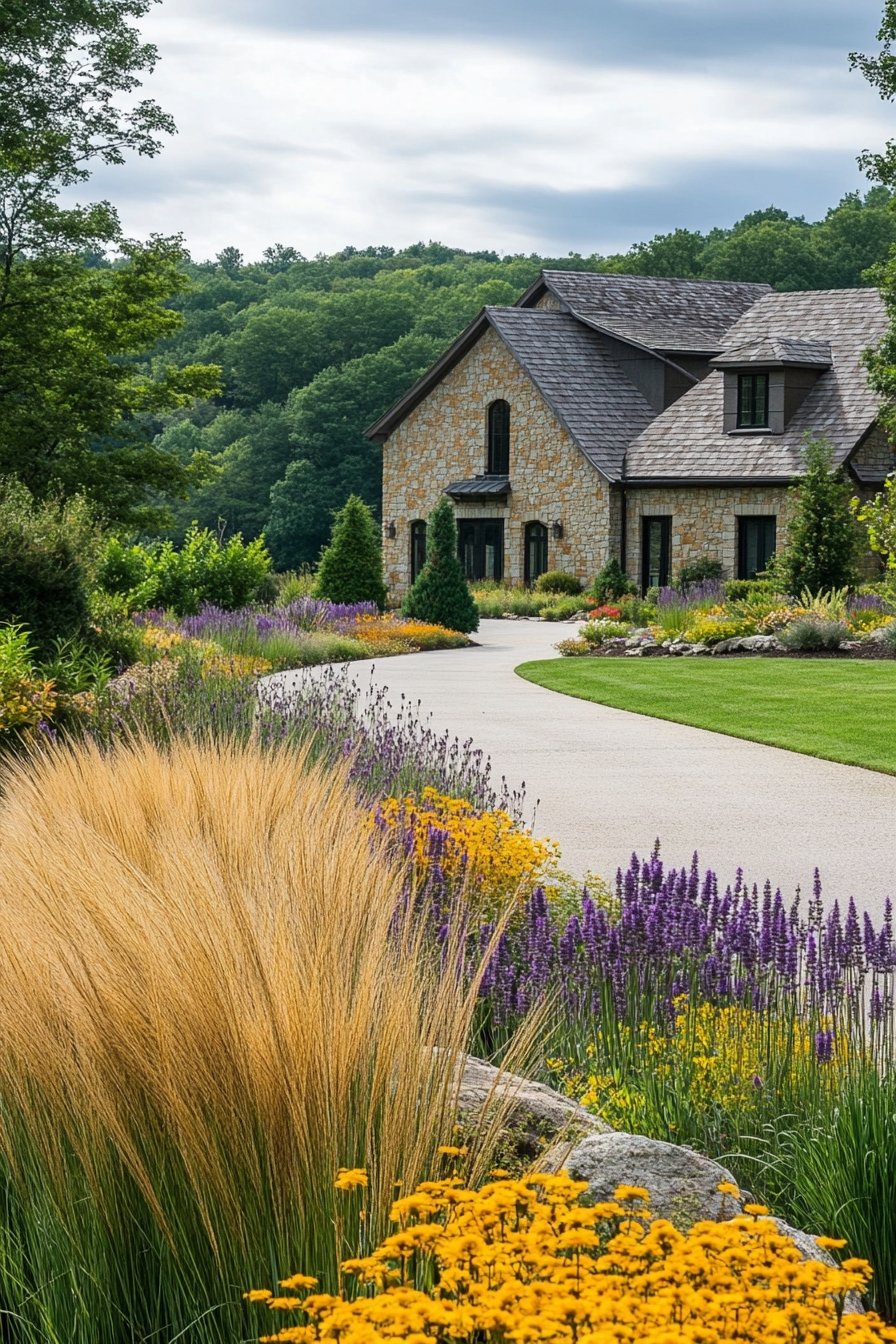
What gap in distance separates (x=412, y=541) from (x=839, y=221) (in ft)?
113

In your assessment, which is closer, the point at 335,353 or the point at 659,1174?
the point at 659,1174

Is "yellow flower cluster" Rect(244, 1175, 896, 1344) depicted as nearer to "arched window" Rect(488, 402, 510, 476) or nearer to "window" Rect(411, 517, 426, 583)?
"arched window" Rect(488, 402, 510, 476)

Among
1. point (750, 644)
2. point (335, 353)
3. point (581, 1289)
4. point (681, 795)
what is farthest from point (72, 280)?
point (335, 353)

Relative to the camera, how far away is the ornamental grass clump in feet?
9.13

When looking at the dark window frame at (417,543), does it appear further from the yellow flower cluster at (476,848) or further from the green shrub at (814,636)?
the yellow flower cluster at (476,848)

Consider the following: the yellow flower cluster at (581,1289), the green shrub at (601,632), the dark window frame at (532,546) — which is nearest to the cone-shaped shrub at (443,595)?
the green shrub at (601,632)

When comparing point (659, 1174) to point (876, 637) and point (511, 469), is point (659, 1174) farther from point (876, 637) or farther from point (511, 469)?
point (511, 469)

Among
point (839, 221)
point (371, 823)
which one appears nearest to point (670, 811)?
point (371, 823)

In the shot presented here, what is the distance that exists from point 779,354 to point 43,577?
24.7 meters

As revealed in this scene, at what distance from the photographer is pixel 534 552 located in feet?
125

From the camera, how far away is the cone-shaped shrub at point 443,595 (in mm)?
27938

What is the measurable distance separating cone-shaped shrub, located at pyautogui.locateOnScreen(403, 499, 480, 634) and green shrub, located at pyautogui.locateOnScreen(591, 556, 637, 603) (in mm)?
6680

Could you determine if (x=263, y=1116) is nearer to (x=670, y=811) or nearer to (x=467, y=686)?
(x=670, y=811)

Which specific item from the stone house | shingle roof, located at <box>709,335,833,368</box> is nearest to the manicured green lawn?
the stone house
